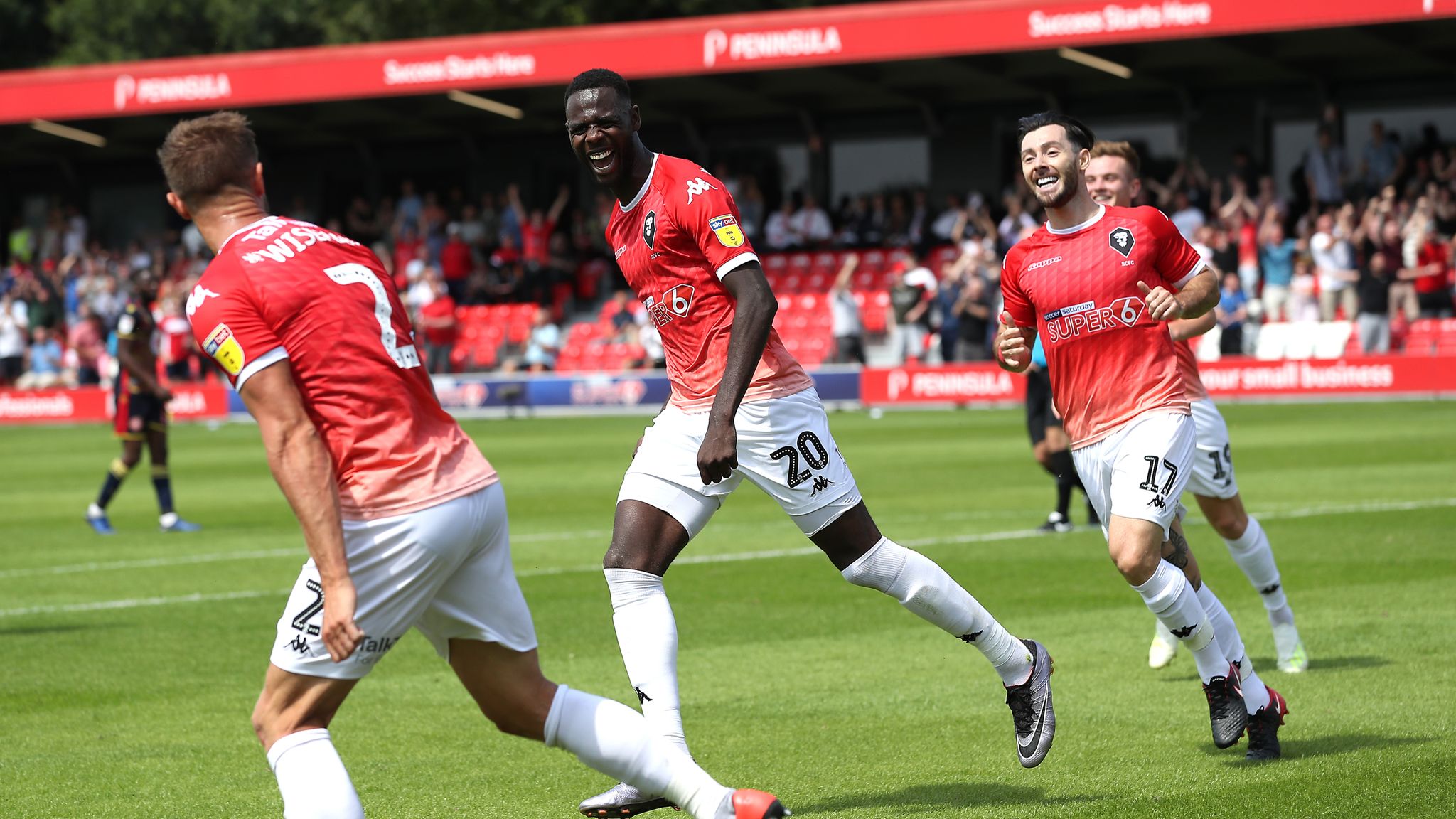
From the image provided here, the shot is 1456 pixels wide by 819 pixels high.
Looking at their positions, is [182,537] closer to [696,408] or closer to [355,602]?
[696,408]

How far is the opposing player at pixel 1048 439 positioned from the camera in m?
12.4

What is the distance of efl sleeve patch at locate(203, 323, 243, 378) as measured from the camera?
4102 mm

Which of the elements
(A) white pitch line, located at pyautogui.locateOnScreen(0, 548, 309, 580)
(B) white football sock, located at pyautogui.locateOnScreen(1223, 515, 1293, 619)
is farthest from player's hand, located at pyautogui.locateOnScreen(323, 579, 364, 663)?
(A) white pitch line, located at pyautogui.locateOnScreen(0, 548, 309, 580)

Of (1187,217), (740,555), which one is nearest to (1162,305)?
(740,555)

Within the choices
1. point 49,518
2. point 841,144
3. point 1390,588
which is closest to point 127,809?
point 1390,588

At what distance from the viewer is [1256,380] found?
26641mm

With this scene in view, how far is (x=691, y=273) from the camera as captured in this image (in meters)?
5.74

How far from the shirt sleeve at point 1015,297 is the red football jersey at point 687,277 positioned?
44.8 inches

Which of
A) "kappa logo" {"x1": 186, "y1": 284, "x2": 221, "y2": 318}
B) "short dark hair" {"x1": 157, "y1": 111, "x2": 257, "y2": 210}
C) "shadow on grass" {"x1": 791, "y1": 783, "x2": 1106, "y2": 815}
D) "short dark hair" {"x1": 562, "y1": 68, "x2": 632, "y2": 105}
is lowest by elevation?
"shadow on grass" {"x1": 791, "y1": 783, "x2": 1106, "y2": 815}

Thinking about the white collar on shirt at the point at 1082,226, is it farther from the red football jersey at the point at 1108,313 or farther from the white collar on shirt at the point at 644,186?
the white collar on shirt at the point at 644,186

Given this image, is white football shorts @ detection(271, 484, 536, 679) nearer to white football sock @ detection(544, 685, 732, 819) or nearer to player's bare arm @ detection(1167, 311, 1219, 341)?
Answer: white football sock @ detection(544, 685, 732, 819)

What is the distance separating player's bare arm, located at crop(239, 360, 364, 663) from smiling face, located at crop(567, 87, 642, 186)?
5.97 feet

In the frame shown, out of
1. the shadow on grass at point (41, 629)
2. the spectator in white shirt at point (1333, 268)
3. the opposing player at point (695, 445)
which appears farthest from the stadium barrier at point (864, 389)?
the opposing player at point (695, 445)

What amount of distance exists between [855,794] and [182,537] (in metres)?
10.5
